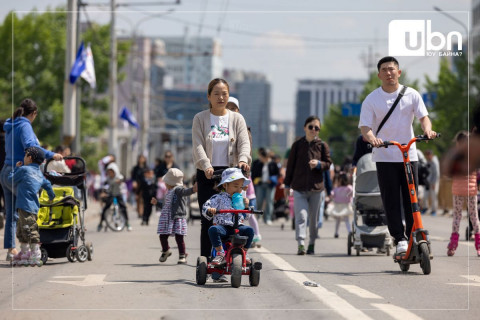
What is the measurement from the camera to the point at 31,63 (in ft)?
226

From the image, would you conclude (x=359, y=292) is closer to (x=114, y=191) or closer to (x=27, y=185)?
(x=27, y=185)

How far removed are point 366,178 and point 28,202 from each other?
4.21 meters

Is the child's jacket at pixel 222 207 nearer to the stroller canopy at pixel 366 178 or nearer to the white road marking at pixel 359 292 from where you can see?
the white road marking at pixel 359 292

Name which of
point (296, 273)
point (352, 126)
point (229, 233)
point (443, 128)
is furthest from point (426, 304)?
point (352, 126)

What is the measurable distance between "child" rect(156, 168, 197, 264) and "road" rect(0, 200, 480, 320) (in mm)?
225

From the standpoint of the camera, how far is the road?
7.89 metres

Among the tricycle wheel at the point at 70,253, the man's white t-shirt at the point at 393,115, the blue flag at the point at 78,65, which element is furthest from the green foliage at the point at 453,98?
the man's white t-shirt at the point at 393,115

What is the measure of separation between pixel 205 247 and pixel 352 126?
96.2 meters

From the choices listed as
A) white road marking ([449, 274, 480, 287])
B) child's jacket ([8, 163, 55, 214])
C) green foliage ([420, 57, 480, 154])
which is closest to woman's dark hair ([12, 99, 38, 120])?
child's jacket ([8, 163, 55, 214])

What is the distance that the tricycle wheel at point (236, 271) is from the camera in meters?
9.67

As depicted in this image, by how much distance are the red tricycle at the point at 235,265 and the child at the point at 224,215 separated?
6 centimetres

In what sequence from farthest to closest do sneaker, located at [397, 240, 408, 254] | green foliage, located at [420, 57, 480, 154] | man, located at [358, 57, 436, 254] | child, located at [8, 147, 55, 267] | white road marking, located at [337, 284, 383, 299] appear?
green foliage, located at [420, 57, 480, 154] → child, located at [8, 147, 55, 267] → man, located at [358, 57, 436, 254] → sneaker, located at [397, 240, 408, 254] → white road marking, located at [337, 284, 383, 299]

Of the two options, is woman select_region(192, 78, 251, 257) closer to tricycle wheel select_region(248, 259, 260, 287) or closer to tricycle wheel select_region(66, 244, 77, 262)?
tricycle wheel select_region(248, 259, 260, 287)

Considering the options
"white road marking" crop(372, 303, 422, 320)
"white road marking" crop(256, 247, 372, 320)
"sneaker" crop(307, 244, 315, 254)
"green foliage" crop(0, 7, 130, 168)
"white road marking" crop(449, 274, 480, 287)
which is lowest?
"white road marking" crop(256, 247, 372, 320)
